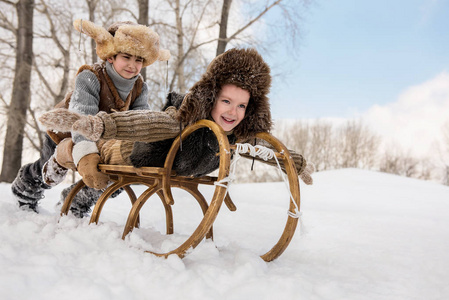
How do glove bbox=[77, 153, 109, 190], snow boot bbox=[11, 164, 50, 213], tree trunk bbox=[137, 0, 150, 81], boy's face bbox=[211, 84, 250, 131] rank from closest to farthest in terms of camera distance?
boy's face bbox=[211, 84, 250, 131] → glove bbox=[77, 153, 109, 190] → snow boot bbox=[11, 164, 50, 213] → tree trunk bbox=[137, 0, 150, 81]

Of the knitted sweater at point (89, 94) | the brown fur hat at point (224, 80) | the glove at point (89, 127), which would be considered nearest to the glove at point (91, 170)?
the knitted sweater at point (89, 94)

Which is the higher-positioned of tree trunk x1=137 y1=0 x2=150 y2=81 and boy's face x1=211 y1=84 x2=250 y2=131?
tree trunk x1=137 y1=0 x2=150 y2=81

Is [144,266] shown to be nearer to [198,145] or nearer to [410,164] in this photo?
[198,145]

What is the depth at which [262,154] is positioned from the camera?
138 centimetres

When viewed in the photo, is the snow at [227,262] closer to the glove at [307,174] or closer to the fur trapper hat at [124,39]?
the glove at [307,174]

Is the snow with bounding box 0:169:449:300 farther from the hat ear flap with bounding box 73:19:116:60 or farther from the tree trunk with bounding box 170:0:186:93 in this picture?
the tree trunk with bounding box 170:0:186:93

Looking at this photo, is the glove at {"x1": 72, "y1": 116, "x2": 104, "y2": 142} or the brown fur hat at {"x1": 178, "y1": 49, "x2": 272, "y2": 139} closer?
the glove at {"x1": 72, "y1": 116, "x2": 104, "y2": 142}

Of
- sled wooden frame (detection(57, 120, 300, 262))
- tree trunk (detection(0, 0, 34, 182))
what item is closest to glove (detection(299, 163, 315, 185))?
sled wooden frame (detection(57, 120, 300, 262))

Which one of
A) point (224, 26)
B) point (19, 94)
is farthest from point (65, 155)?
point (19, 94)

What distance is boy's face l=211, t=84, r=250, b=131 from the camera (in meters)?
1.43

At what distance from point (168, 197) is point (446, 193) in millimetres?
4124

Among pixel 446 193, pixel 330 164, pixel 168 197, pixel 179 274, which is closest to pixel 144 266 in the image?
pixel 179 274

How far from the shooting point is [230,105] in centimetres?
144

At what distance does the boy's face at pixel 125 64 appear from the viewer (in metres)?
2.04
